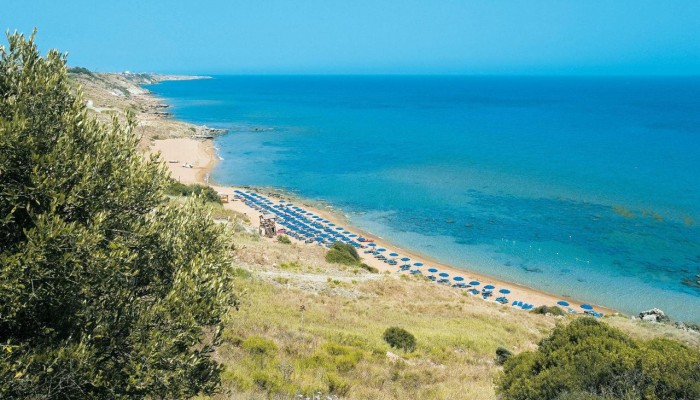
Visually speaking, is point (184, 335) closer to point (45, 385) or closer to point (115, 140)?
point (45, 385)

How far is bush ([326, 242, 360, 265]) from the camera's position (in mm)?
38859

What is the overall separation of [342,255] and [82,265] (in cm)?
3331

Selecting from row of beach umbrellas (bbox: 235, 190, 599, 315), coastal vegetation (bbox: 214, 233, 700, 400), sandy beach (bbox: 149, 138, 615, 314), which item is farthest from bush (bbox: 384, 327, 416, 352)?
row of beach umbrellas (bbox: 235, 190, 599, 315)

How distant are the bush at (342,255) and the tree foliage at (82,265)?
1185 inches

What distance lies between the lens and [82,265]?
6.88m

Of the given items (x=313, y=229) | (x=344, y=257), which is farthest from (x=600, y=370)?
(x=313, y=229)

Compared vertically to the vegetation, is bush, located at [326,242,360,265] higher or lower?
lower

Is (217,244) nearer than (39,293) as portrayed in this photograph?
No

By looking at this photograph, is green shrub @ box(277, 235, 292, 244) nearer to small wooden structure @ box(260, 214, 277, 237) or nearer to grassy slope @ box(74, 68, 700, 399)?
small wooden structure @ box(260, 214, 277, 237)

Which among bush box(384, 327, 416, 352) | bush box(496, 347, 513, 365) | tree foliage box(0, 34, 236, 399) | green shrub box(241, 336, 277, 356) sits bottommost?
bush box(496, 347, 513, 365)

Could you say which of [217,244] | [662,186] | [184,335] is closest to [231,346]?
[217,244]

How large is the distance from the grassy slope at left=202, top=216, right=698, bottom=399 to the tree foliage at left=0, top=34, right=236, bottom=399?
3.65 meters

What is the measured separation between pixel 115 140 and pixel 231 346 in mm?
8024

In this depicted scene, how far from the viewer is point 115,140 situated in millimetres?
8531
